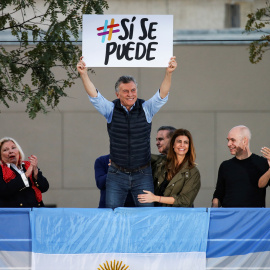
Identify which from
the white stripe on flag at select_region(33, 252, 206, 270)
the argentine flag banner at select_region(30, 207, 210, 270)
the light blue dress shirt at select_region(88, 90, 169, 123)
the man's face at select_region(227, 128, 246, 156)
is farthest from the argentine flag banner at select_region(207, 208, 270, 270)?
the light blue dress shirt at select_region(88, 90, 169, 123)

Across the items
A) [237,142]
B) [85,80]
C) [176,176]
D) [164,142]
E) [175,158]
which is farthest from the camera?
[164,142]

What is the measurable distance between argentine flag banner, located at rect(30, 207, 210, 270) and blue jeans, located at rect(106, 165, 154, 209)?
336 mm

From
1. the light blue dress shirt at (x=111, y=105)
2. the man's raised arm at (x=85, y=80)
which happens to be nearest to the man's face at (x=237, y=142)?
the light blue dress shirt at (x=111, y=105)

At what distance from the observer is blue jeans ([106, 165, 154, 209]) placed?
646 cm

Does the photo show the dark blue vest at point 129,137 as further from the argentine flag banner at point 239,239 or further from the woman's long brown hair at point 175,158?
the argentine flag banner at point 239,239

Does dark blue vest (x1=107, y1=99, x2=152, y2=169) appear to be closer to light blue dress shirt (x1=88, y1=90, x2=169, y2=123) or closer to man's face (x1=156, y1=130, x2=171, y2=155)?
light blue dress shirt (x1=88, y1=90, x2=169, y2=123)

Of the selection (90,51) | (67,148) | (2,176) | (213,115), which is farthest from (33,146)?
(90,51)

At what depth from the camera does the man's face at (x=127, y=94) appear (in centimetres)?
645

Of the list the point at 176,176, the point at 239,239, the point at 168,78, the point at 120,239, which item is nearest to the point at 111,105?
the point at 168,78

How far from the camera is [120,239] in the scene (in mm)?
6098

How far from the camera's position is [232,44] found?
41.5 feet

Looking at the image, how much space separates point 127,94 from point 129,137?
0.40 m

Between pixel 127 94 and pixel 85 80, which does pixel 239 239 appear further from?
pixel 85 80

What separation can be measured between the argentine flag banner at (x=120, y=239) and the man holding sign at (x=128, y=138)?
1.19 feet
